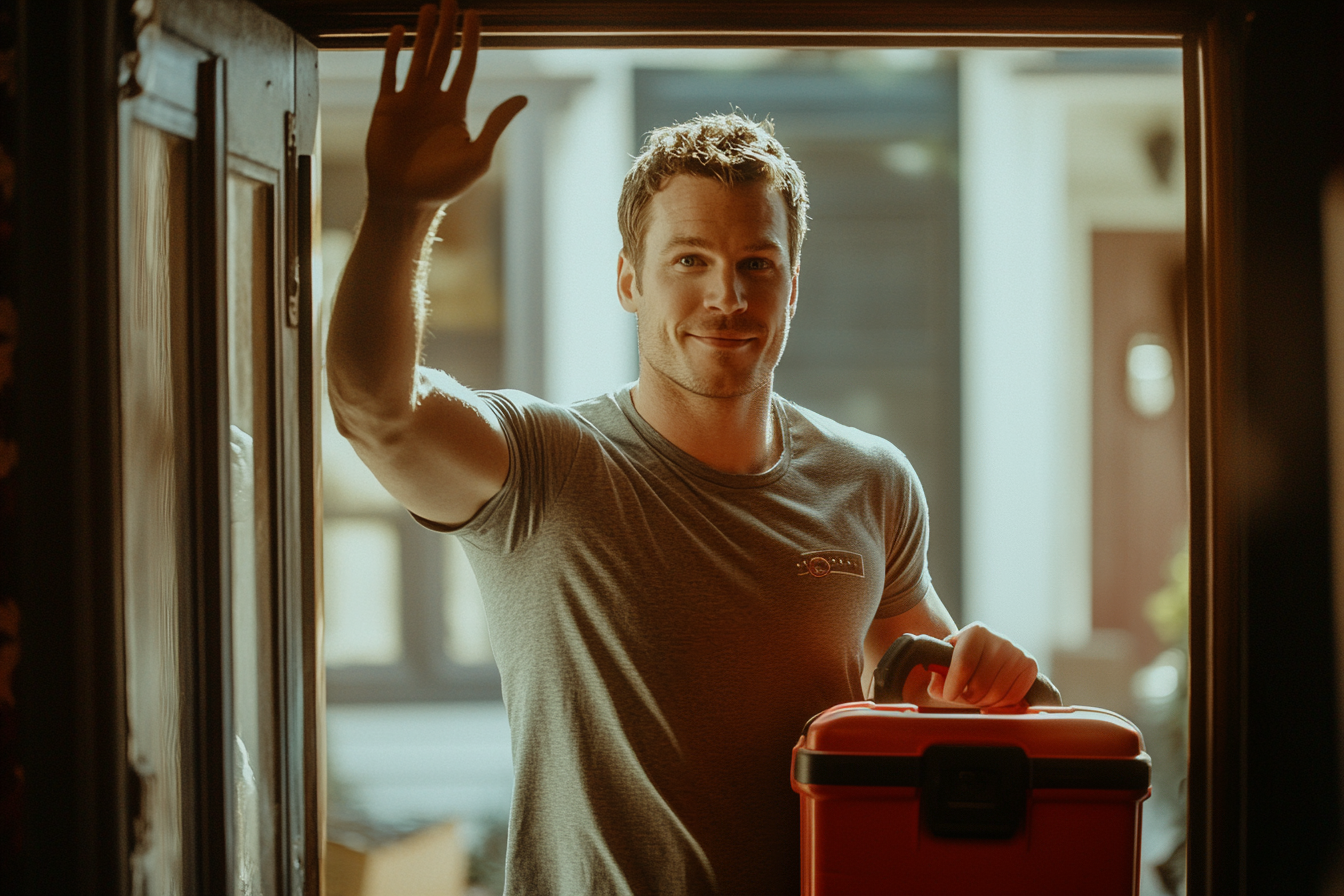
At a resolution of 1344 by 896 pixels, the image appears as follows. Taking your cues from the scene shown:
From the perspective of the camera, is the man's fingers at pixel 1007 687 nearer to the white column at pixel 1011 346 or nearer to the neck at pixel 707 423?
the neck at pixel 707 423

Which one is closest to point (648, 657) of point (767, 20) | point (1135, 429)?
point (767, 20)

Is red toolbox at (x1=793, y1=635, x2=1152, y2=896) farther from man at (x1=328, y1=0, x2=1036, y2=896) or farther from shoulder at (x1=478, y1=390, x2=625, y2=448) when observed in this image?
shoulder at (x1=478, y1=390, x2=625, y2=448)

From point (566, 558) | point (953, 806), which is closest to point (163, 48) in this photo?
point (566, 558)

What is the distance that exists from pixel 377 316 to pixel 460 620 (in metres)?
3.16

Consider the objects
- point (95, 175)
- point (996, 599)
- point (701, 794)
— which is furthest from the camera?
point (996, 599)

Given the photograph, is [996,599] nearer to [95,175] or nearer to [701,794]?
[701,794]

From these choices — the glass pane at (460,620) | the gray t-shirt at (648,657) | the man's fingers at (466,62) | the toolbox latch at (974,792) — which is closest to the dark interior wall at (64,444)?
the man's fingers at (466,62)

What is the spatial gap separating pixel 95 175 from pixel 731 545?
895 millimetres

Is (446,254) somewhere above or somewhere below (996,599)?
above

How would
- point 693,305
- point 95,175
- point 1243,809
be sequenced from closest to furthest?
point 95,175, point 1243,809, point 693,305

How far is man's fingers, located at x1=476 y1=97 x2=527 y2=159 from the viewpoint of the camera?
1120mm

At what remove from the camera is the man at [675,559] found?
1.34 metres

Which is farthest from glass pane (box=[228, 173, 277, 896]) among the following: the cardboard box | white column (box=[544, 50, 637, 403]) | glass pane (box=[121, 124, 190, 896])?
white column (box=[544, 50, 637, 403])

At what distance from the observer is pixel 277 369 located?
1296 millimetres
